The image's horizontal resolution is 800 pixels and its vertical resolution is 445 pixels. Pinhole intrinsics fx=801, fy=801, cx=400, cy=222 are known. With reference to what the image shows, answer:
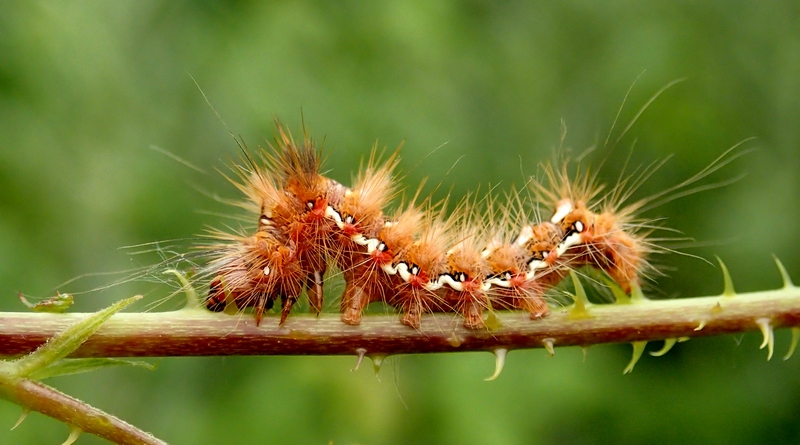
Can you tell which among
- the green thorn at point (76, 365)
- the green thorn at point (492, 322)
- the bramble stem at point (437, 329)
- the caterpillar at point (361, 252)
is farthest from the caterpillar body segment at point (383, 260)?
the green thorn at point (76, 365)

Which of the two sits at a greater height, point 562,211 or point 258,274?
point 562,211

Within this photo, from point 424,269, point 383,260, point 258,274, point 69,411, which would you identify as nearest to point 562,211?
point 424,269

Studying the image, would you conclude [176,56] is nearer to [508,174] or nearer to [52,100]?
[52,100]

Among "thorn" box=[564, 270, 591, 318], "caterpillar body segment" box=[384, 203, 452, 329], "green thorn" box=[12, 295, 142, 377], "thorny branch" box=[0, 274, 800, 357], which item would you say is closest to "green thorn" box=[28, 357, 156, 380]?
"green thorn" box=[12, 295, 142, 377]

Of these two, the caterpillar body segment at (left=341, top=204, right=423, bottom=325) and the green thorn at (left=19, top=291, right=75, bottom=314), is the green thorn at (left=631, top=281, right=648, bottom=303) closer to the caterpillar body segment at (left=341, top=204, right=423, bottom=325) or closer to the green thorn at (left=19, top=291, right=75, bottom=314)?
the caterpillar body segment at (left=341, top=204, right=423, bottom=325)

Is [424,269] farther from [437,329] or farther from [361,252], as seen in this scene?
[437,329]

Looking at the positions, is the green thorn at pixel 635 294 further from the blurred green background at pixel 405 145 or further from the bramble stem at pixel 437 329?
the blurred green background at pixel 405 145

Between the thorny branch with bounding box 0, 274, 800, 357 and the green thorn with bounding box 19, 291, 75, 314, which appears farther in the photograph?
the thorny branch with bounding box 0, 274, 800, 357

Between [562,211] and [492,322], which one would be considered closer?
[492,322]
